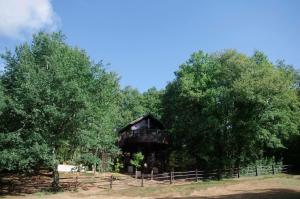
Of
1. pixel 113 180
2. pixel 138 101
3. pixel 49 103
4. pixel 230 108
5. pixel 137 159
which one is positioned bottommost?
pixel 113 180

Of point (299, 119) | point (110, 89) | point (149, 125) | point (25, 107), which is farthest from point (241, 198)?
point (149, 125)

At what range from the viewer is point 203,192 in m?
27.8

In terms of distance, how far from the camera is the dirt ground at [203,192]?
25.4 metres

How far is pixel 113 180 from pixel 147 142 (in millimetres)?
11300

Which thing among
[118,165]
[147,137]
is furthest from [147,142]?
[118,165]

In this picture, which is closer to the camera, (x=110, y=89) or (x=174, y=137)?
(x=110, y=89)

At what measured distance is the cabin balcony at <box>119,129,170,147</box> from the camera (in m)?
44.3

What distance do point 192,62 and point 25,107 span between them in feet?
72.4

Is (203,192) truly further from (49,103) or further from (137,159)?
(137,159)

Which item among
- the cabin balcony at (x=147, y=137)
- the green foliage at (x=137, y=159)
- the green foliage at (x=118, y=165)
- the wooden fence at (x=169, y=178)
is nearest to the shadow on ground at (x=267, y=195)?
the wooden fence at (x=169, y=178)

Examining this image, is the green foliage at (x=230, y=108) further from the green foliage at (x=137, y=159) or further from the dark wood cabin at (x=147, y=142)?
the green foliage at (x=137, y=159)

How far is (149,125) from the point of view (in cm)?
4925

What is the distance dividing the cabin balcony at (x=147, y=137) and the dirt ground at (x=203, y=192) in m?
13.1

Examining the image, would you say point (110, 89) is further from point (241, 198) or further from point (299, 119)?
point (299, 119)
